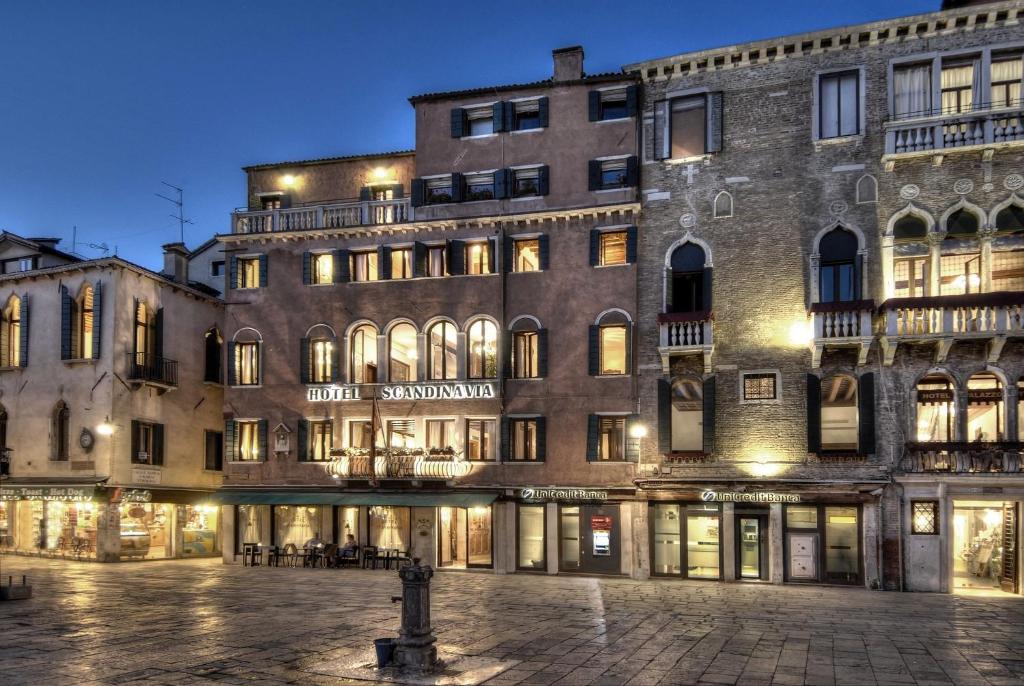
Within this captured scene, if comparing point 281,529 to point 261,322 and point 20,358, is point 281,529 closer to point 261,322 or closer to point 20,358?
point 261,322

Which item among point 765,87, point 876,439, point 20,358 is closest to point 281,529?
point 20,358

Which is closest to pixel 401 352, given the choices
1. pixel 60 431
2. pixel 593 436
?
pixel 593 436

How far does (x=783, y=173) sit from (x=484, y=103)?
1146cm

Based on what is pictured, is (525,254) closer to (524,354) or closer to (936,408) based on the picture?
(524,354)

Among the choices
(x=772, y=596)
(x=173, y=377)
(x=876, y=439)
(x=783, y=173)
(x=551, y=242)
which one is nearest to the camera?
(x=772, y=596)

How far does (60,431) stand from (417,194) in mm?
17835

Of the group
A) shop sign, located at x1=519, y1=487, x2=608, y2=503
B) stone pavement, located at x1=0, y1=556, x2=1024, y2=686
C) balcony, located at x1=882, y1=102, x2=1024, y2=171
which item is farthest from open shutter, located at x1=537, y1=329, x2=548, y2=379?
balcony, located at x1=882, y1=102, x2=1024, y2=171

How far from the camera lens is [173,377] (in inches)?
1428

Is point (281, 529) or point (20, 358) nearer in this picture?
point (281, 529)

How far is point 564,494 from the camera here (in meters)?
29.0

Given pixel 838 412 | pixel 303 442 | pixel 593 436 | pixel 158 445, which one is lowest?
pixel 158 445

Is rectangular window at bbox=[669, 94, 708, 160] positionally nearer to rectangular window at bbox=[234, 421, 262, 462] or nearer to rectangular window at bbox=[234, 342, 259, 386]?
rectangular window at bbox=[234, 342, 259, 386]

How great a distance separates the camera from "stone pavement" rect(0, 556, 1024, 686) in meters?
13.8

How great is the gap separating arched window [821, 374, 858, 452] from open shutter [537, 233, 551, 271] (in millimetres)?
10375
